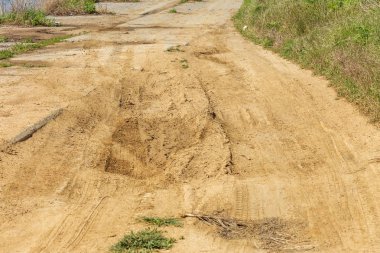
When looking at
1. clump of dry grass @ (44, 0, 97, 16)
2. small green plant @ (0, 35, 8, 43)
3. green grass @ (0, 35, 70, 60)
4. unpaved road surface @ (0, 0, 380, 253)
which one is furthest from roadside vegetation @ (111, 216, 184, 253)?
clump of dry grass @ (44, 0, 97, 16)

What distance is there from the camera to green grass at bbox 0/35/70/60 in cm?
1482

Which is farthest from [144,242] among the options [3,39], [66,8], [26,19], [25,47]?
[66,8]

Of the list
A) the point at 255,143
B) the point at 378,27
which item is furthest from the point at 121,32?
the point at 255,143

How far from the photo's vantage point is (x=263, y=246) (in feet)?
19.0

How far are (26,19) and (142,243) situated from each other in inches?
725

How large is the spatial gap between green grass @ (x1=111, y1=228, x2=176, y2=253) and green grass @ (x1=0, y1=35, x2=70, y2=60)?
955 centimetres

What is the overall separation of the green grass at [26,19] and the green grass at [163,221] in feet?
56.6

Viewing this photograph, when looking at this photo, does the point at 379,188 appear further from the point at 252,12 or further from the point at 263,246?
the point at 252,12

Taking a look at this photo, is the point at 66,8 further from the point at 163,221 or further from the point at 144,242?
the point at 144,242

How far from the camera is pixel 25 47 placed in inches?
635

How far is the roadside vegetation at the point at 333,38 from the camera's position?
10547 millimetres

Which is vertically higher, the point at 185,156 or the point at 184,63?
the point at 185,156

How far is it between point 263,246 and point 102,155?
3.05 meters

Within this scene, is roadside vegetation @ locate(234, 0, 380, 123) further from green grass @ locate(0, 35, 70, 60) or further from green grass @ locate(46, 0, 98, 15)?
green grass @ locate(46, 0, 98, 15)
